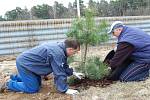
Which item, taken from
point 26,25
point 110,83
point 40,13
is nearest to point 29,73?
point 110,83

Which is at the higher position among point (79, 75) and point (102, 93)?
point (79, 75)

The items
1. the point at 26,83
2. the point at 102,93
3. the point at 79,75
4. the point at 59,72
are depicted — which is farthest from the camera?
the point at 79,75

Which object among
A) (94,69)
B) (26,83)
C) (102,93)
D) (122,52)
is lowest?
(102,93)

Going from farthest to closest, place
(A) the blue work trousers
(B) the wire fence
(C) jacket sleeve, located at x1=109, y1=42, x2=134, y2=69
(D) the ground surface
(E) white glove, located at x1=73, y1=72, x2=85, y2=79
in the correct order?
(B) the wire fence < (E) white glove, located at x1=73, y1=72, x2=85, y2=79 < (C) jacket sleeve, located at x1=109, y1=42, x2=134, y2=69 < (A) the blue work trousers < (D) the ground surface

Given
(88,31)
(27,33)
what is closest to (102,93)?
(88,31)

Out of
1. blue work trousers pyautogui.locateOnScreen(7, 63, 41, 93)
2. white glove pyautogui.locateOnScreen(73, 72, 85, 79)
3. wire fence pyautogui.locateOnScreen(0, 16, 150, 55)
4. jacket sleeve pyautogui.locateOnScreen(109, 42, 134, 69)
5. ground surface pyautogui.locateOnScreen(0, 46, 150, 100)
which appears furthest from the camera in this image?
wire fence pyautogui.locateOnScreen(0, 16, 150, 55)

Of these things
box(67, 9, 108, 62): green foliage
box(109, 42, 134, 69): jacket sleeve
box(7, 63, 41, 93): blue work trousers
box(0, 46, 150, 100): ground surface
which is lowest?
box(0, 46, 150, 100): ground surface

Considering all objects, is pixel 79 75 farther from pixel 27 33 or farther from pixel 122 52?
pixel 27 33

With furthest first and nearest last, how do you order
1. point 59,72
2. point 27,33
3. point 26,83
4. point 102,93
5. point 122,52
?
point 27,33, point 122,52, point 26,83, point 102,93, point 59,72

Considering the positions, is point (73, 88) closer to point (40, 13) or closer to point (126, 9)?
point (40, 13)

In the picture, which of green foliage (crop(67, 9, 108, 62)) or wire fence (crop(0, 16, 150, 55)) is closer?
green foliage (crop(67, 9, 108, 62))

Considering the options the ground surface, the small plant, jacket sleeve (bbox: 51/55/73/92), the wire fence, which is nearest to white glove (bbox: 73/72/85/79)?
the small plant

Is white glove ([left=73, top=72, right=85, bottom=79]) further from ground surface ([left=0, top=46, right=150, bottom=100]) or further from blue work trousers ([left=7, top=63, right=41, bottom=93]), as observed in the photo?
blue work trousers ([left=7, top=63, right=41, bottom=93])

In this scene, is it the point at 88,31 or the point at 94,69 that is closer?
the point at 94,69
